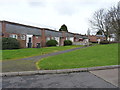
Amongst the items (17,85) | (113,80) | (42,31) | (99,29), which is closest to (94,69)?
(113,80)

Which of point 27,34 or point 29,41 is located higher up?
point 27,34

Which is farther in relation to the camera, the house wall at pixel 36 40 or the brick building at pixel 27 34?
the house wall at pixel 36 40

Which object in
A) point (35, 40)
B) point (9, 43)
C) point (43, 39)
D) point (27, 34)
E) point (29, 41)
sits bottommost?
point (9, 43)

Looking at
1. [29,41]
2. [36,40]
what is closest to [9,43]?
[29,41]

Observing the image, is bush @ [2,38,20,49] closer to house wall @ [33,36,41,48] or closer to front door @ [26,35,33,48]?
front door @ [26,35,33,48]

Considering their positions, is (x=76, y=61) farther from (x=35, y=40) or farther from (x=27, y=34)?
(x=35, y=40)

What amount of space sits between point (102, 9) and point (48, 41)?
1123 inches

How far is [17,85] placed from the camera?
11.6 ft

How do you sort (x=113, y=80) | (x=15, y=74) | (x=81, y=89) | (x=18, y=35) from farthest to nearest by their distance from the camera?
(x=18, y=35)
(x=15, y=74)
(x=113, y=80)
(x=81, y=89)

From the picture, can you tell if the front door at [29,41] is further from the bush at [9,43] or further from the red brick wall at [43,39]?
the bush at [9,43]

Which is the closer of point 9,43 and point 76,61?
point 76,61

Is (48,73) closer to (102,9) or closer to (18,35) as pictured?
(18,35)

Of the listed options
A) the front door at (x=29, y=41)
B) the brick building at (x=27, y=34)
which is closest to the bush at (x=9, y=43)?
the brick building at (x=27, y=34)

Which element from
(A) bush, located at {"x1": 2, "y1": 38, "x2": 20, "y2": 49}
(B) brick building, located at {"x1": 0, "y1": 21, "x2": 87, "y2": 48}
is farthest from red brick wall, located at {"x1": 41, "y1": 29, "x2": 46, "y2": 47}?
(A) bush, located at {"x1": 2, "y1": 38, "x2": 20, "y2": 49}
